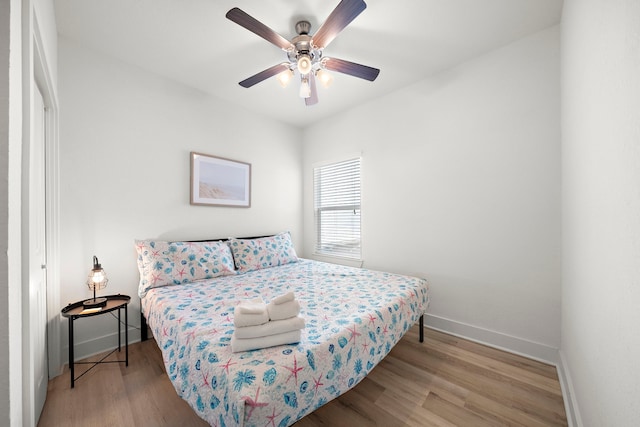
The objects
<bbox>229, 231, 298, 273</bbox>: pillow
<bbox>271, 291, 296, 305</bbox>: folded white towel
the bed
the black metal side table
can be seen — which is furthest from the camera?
<bbox>229, 231, 298, 273</bbox>: pillow

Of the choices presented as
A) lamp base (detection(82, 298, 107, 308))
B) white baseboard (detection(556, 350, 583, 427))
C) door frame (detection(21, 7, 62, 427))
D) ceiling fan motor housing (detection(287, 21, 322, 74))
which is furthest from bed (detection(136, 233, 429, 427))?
ceiling fan motor housing (detection(287, 21, 322, 74))

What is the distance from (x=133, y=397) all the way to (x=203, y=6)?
9.00ft

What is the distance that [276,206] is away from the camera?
12.2 feet

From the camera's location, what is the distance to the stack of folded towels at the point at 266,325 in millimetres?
1136

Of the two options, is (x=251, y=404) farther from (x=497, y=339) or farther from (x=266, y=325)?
(x=497, y=339)

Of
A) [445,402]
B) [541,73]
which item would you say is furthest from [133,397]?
[541,73]

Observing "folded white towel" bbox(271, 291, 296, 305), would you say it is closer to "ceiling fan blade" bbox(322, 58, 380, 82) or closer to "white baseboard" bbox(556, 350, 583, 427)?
"white baseboard" bbox(556, 350, 583, 427)

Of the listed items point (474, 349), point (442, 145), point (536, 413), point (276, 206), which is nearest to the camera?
point (536, 413)

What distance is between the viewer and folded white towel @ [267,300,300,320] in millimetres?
1205

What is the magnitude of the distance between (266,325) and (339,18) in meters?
1.79

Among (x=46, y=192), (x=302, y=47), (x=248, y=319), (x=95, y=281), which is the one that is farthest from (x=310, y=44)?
(x=95, y=281)

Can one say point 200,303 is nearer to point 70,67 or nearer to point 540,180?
point 70,67

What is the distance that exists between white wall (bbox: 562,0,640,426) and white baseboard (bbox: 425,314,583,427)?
10 cm

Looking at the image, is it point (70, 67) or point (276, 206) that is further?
point (276, 206)
